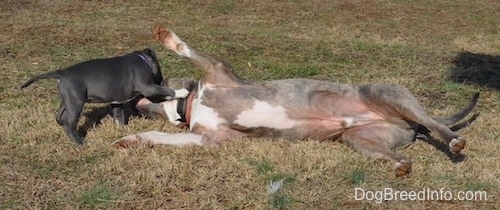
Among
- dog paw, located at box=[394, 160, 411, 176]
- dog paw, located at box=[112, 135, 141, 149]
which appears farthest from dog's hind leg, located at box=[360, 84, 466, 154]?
dog paw, located at box=[112, 135, 141, 149]

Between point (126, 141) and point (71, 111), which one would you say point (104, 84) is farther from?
point (126, 141)

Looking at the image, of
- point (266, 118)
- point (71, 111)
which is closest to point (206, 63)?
point (266, 118)

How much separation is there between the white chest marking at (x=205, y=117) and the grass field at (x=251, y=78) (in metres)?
0.26

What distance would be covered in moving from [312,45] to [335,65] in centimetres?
170

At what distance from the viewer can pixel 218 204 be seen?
12.6ft

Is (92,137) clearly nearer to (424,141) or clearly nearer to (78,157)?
(78,157)

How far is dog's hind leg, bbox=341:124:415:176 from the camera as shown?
187 inches

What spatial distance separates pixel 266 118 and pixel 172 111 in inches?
34.6

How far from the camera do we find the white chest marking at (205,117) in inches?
203

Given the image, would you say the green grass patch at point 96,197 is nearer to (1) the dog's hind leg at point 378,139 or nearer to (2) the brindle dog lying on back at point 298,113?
(2) the brindle dog lying on back at point 298,113

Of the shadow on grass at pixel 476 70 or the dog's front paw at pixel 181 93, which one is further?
the shadow on grass at pixel 476 70

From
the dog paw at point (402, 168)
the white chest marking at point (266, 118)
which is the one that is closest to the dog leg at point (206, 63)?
the white chest marking at point (266, 118)

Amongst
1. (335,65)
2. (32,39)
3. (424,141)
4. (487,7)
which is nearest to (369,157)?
(424,141)

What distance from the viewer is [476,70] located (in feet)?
28.3
